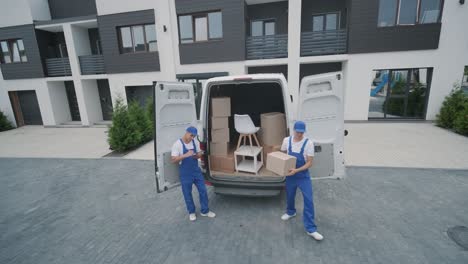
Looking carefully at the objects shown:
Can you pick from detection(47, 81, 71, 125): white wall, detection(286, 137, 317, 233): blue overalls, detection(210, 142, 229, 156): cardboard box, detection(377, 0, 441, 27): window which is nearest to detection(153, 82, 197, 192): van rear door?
detection(210, 142, 229, 156): cardboard box

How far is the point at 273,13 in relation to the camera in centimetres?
1091

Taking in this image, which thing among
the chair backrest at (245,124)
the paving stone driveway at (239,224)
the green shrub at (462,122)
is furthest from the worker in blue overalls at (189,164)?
the green shrub at (462,122)

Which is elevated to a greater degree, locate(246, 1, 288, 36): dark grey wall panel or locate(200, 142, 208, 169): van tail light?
locate(246, 1, 288, 36): dark grey wall panel

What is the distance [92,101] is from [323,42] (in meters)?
13.8

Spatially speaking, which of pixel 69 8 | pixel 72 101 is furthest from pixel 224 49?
pixel 72 101

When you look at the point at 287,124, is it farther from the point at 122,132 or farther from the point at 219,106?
the point at 122,132

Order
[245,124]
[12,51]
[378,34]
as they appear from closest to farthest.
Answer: [245,124] → [378,34] → [12,51]

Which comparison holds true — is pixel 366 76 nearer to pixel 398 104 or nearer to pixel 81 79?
pixel 398 104

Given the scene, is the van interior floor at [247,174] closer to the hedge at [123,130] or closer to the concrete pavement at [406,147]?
the concrete pavement at [406,147]

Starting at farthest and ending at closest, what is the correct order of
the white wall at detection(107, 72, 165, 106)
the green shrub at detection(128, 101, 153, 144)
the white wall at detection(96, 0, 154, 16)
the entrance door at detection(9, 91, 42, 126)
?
the entrance door at detection(9, 91, 42, 126) → the white wall at detection(107, 72, 165, 106) → the white wall at detection(96, 0, 154, 16) → the green shrub at detection(128, 101, 153, 144)

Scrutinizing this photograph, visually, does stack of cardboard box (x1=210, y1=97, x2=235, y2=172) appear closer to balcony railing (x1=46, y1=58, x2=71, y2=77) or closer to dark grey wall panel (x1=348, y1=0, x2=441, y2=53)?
dark grey wall panel (x1=348, y1=0, x2=441, y2=53)

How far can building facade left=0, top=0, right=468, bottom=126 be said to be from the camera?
349 inches

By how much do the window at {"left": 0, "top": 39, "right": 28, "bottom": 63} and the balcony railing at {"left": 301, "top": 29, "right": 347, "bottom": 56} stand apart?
16483 mm

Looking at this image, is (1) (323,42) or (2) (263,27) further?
(2) (263,27)
